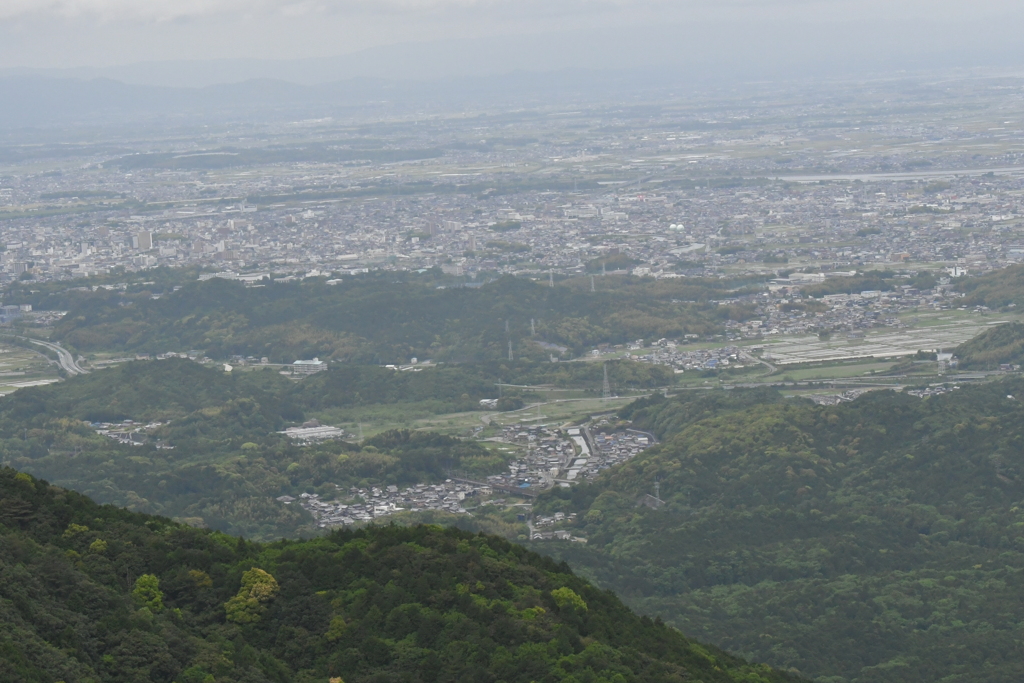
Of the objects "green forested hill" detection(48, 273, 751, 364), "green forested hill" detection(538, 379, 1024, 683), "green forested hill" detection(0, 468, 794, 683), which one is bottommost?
"green forested hill" detection(538, 379, 1024, 683)

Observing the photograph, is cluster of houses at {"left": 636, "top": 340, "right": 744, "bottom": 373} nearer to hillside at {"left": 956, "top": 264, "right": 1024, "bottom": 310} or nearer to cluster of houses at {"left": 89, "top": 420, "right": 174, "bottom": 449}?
hillside at {"left": 956, "top": 264, "right": 1024, "bottom": 310}

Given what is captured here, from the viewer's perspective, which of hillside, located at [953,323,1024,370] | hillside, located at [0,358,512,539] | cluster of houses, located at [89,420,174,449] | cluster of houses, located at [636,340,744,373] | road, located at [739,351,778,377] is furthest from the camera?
cluster of houses, located at [636,340,744,373]

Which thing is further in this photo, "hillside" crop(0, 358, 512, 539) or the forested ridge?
the forested ridge

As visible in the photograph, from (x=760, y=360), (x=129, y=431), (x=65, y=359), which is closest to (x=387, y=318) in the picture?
(x=65, y=359)

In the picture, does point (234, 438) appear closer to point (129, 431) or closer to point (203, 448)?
point (203, 448)

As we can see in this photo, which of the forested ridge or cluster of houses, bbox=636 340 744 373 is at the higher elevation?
the forested ridge

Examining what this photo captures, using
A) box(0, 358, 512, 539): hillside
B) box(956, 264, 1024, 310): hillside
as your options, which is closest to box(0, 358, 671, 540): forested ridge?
box(0, 358, 512, 539): hillside

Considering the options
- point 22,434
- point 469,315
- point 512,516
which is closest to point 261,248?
point 469,315
